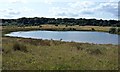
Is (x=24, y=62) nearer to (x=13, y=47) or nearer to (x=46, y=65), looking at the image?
(x=46, y=65)

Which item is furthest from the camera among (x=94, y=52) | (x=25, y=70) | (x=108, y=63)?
(x=94, y=52)

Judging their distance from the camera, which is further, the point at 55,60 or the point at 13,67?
the point at 55,60

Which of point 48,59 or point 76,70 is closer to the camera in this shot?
point 76,70

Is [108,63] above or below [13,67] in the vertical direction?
below

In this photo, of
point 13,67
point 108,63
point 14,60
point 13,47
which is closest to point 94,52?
point 108,63

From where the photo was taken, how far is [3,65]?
1553 cm

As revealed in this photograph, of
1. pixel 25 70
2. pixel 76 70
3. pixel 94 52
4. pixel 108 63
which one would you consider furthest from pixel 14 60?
pixel 94 52

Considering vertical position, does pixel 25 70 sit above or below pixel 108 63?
above

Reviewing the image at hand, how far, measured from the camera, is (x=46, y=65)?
16.3 metres

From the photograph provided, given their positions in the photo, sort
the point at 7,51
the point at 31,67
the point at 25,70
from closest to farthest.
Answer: the point at 25,70 → the point at 31,67 → the point at 7,51

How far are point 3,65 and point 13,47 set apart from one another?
8.33m

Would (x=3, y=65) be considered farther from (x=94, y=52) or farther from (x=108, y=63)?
(x=94, y=52)

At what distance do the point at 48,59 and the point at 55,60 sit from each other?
1.92 ft

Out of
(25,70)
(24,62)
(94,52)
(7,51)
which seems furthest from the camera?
(94,52)
